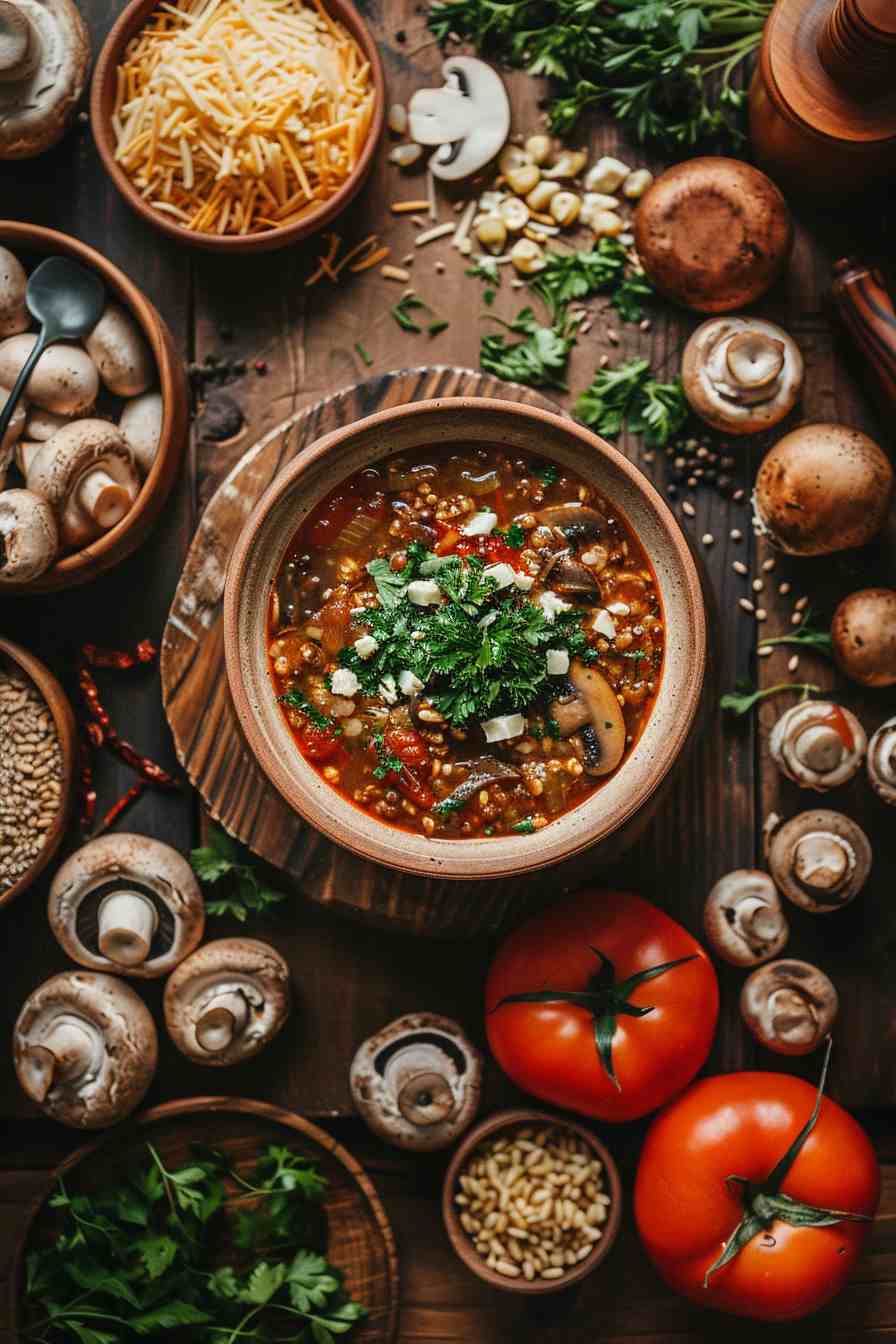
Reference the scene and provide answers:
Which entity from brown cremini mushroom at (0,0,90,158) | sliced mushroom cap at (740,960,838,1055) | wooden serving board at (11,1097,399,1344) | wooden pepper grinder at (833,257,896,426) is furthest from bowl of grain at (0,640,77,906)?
wooden pepper grinder at (833,257,896,426)

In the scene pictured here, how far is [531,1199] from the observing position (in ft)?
11.9

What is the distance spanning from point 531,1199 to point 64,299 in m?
3.10

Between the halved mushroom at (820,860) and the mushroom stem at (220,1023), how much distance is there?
1.72 m

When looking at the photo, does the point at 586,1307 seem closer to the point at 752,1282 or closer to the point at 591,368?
the point at 752,1282

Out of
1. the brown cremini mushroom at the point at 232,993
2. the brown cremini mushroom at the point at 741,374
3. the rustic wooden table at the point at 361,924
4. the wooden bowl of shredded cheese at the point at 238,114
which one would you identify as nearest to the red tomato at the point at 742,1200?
the rustic wooden table at the point at 361,924

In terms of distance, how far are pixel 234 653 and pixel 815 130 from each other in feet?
7.52

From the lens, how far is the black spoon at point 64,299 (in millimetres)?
3629

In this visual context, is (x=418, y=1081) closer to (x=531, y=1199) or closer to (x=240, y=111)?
(x=531, y=1199)

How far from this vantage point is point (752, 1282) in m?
3.45

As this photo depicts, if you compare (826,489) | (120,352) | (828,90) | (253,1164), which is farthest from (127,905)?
(828,90)

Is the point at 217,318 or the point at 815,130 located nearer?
the point at 815,130

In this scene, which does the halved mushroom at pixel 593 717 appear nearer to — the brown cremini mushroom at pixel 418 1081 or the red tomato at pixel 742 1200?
the brown cremini mushroom at pixel 418 1081

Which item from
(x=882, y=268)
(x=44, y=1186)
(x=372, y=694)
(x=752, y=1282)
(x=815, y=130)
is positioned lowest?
(x=44, y=1186)

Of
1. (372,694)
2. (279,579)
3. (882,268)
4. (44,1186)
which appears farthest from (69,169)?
(44,1186)
